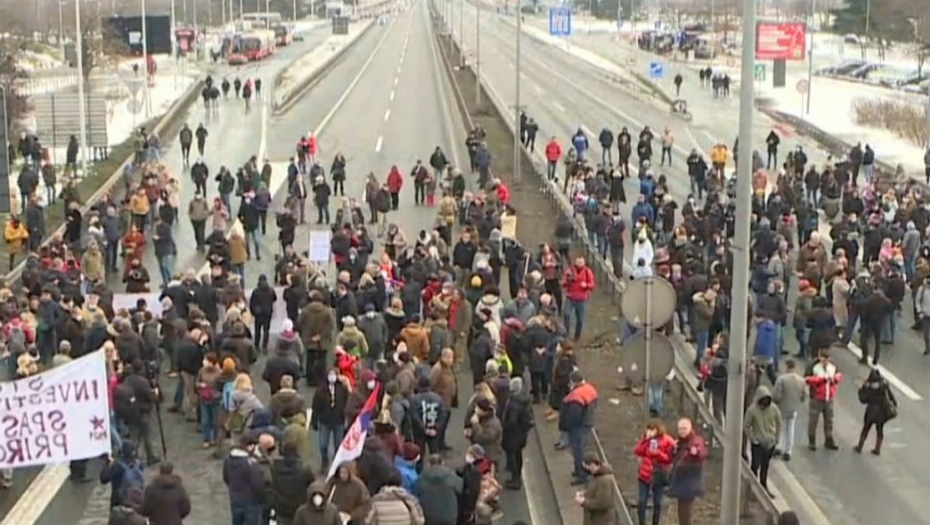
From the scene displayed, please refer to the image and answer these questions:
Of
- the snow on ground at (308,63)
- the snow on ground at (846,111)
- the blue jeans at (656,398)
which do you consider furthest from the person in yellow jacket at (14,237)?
the snow on ground at (308,63)

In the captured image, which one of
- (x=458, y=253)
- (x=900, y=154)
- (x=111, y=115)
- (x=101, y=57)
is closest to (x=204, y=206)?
(x=458, y=253)

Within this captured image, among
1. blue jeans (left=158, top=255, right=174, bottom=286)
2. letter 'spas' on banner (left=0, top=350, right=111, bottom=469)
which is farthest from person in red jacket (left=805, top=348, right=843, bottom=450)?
blue jeans (left=158, top=255, right=174, bottom=286)

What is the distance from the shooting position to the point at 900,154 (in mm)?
53719

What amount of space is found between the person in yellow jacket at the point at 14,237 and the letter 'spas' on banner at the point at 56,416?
16.6 metres

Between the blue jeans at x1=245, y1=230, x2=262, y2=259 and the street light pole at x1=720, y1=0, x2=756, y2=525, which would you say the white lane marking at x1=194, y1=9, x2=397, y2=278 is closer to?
the blue jeans at x1=245, y1=230, x2=262, y2=259

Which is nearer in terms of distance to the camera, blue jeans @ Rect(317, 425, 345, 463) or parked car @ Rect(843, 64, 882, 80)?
blue jeans @ Rect(317, 425, 345, 463)

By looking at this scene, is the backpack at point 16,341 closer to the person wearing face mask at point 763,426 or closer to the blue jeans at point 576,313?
the blue jeans at point 576,313

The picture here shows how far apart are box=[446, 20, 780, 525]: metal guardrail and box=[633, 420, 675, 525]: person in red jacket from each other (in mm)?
291

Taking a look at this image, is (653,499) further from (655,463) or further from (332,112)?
(332,112)

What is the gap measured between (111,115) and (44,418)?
5243cm

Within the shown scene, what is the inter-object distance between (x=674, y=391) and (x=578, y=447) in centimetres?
374

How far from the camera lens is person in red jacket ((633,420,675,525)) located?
51.5 ft

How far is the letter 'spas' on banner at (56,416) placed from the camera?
1371 centimetres

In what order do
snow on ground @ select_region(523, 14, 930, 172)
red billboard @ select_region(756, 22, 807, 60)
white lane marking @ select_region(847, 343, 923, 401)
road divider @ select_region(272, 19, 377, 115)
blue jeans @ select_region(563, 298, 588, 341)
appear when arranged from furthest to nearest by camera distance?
red billboard @ select_region(756, 22, 807, 60), road divider @ select_region(272, 19, 377, 115), snow on ground @ select_region(523, 14, 930, 172), blue jeans @ select_region(563, 298, 588, 341), white lane marking @ select_region(847, 343, 923, 401)
